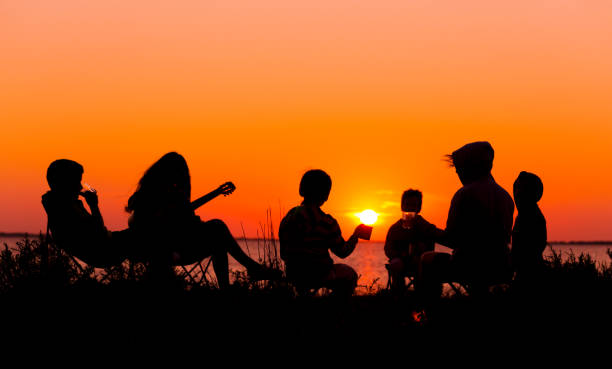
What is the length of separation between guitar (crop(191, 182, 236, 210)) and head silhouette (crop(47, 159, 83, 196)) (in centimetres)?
104

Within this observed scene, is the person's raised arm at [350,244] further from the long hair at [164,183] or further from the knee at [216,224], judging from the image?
the long hair at [164,183]

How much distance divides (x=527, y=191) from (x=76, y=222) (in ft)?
13.1

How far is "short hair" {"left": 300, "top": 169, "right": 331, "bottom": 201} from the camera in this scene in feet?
20.4

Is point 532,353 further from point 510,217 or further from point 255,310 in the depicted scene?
point 255,310

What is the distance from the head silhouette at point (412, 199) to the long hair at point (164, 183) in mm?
2562

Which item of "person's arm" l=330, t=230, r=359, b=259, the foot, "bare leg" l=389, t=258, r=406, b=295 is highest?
"person's arm" l=330, t=230, r=359, b=259

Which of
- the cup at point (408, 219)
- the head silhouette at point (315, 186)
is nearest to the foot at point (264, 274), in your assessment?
the head silhouette at point (315, 186)

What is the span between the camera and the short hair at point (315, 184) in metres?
6.22

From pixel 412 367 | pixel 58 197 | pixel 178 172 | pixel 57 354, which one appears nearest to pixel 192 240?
pixel 178 172

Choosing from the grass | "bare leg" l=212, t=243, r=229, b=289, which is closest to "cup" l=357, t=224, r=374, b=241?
the grass

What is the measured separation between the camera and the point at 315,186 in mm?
6234

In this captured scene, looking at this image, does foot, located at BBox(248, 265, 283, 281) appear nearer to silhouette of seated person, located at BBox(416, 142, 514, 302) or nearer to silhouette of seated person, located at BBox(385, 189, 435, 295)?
silhouette of seated person, located at BBox(416, 142, 514, 302)

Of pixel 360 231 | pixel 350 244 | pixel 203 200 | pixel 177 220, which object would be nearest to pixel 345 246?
pixel 350 244

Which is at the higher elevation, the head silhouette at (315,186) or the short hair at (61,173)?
the short hair at (61,173)
